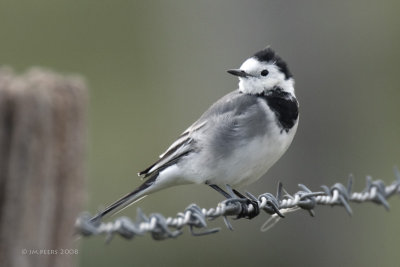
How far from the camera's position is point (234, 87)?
11.9 meters

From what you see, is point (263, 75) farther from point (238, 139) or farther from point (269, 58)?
point (238, 139)

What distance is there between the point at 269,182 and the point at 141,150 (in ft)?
19.1

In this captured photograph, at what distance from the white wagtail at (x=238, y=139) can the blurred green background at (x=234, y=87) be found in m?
4.30

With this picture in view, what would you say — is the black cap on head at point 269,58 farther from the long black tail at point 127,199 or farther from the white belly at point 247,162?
the long black tail at point 127,199

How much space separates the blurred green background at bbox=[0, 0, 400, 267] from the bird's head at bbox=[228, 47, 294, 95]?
413 centimetres

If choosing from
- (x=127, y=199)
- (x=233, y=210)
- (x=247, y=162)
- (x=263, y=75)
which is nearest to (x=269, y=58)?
(x=263, y=75)

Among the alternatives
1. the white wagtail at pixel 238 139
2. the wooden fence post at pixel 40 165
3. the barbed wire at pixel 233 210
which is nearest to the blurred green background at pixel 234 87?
the white wagtail at pixel 238 139

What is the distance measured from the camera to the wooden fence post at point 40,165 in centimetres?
287

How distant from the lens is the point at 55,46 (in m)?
19.2

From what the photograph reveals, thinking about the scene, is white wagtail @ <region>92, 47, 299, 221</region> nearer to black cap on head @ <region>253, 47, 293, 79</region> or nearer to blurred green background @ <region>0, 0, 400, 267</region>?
black cap on head @ <region>253, 47, 293, 79</region>

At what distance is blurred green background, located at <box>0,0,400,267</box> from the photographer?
37.3 ft

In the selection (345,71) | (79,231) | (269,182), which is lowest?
(79,231)

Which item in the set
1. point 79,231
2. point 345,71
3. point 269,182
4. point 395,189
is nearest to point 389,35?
point 345,71

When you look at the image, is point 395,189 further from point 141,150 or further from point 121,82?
point 121,82
